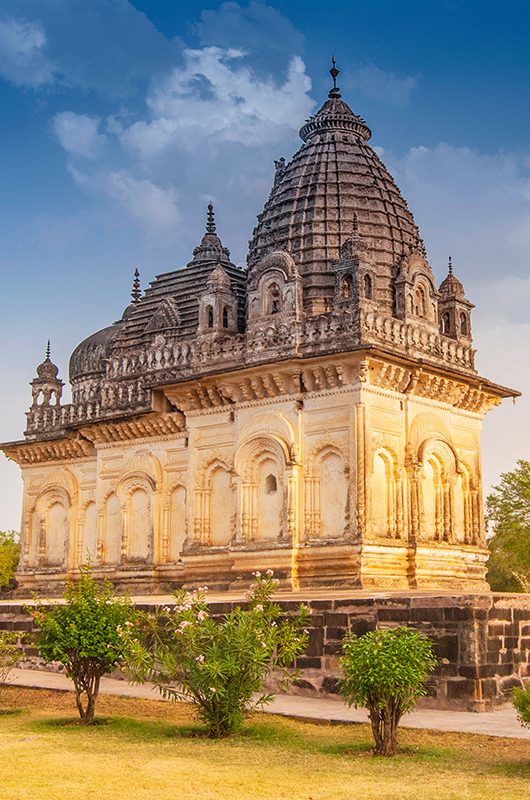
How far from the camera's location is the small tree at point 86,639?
12.7 m

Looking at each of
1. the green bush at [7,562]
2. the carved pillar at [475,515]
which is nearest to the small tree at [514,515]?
the carved pillar at [475,515]

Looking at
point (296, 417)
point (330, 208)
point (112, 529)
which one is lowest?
point (112, 529)

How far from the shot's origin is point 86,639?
12.7 metres

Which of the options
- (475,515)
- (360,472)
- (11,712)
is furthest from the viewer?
(475,515)

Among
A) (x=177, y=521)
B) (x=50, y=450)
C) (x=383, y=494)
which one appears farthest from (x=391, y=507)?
(x=50, y=450)

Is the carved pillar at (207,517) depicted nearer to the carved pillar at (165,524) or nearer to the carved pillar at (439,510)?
the carved pillar at (165,524)

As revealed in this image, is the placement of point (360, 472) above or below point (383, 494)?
above

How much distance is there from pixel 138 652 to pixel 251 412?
12.1 m

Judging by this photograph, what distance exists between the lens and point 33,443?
30078 mm

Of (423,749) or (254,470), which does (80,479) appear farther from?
(423,749)

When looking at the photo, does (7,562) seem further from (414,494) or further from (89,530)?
(414,494)

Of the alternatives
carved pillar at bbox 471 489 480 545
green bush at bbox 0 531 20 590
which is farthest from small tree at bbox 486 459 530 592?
green bush at bbox 0 531 20 590

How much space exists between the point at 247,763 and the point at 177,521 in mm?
16630

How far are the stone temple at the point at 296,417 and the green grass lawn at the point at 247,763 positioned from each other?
9.73 m
